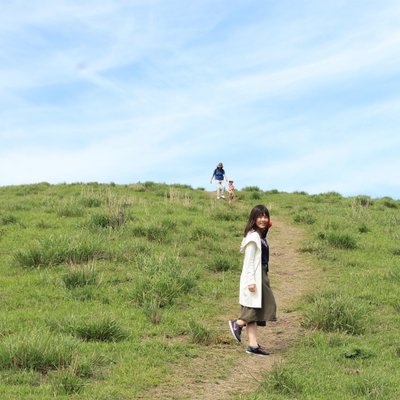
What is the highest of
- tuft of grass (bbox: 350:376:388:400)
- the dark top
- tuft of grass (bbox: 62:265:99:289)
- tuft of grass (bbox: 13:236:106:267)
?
the dark top

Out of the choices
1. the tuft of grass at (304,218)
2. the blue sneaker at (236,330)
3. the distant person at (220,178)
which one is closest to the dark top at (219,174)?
the distant person at (220,178)

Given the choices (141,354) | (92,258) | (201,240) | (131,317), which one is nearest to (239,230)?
(201,240)

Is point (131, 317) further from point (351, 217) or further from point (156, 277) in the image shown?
point (351, 217)

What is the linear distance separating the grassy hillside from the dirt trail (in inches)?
8.2

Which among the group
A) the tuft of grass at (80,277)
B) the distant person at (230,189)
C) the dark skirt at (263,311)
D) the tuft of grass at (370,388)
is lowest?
the tuft of grass at (370,388)

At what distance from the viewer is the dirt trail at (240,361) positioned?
6559mm

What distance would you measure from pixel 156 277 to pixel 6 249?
5.27 meters

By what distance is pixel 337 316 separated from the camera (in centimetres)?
910

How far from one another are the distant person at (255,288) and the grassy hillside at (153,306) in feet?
1.55

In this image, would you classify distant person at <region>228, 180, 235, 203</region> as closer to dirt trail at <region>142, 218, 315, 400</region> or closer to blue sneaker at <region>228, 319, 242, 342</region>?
dirt trail at <region>142, 218, 315, 400</region>

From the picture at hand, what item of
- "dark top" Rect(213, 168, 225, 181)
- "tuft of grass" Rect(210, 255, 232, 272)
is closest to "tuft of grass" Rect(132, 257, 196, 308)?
"tuft of grass" Rect(210, 255, 232, 272)

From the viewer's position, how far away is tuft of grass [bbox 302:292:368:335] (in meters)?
8.95

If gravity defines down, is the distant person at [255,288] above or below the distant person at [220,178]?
below

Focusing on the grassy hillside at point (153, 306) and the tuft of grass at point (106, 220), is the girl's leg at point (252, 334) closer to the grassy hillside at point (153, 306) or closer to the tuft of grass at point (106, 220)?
the grassy hillside at point (153, 306)
